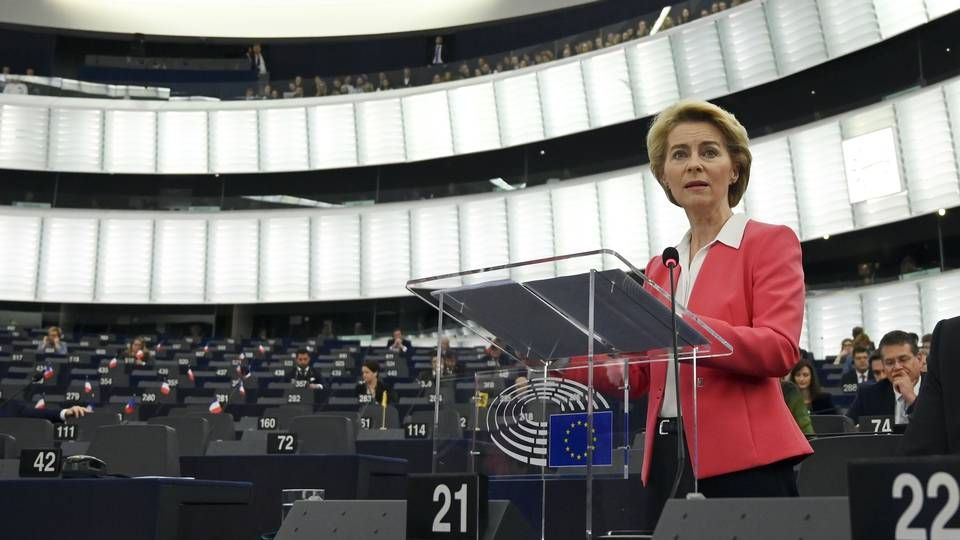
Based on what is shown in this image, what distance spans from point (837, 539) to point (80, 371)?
16.3 m

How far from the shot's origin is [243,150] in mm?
25922

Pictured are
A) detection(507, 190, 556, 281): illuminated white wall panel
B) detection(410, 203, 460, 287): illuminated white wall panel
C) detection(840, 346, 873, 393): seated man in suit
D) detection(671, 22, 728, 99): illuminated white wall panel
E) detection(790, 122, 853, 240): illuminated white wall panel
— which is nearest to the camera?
detection(840, 346, 873, 393): seated man in suit

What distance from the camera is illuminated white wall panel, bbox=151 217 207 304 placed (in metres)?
25.4

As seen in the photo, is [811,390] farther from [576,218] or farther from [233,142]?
[233,142]

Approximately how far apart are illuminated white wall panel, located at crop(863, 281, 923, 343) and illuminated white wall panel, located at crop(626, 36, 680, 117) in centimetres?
603

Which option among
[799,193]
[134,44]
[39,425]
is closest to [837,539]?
[39,425]

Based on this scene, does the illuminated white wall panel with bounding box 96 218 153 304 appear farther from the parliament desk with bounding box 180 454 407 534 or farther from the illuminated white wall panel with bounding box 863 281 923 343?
the parliament desk with bounding box 180 454 407 534

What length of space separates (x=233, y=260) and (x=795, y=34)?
1396 cm

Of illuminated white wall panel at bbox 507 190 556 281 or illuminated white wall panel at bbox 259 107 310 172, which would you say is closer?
illuminated white wall panel at bbox 507 190 556 281

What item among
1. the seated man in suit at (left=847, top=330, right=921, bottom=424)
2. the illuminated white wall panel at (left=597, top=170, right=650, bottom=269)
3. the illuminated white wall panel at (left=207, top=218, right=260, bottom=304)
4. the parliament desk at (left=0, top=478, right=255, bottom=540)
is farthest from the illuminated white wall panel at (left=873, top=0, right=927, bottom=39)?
the parliament desk at (left=0, top=478, right=255, bottom=540)

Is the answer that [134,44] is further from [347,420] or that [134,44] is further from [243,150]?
[347,420]

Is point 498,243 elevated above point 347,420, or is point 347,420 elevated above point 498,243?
point 498,243

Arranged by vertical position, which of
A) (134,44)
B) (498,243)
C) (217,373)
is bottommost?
(217,373)

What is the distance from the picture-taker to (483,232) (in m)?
23.8
